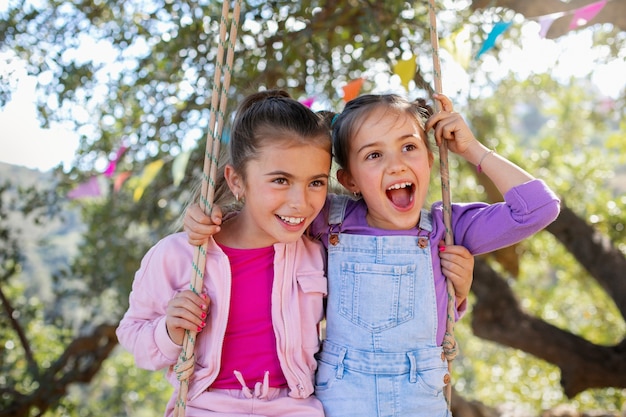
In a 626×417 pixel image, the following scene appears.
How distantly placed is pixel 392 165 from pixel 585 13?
1672 millimetres

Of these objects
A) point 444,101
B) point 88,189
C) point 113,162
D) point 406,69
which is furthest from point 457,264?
point 88,189

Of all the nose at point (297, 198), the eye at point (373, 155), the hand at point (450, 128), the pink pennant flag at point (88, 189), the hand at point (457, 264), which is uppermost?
the pink pennant flag at point (88, 189)

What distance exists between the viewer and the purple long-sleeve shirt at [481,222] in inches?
71.0

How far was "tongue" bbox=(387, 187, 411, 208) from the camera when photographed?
190 cm

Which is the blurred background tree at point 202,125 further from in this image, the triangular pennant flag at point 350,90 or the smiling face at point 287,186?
the smiling face at point 287,186

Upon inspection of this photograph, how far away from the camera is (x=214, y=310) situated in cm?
186

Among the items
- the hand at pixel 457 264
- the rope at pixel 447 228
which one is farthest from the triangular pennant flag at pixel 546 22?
the hand at pixel 457 264

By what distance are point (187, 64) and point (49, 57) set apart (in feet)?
2.42

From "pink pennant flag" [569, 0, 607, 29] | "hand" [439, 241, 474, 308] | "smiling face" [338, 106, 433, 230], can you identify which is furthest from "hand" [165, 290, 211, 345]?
"pink pennant flag" [569, 0, 607, 29]

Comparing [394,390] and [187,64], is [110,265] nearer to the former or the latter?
[187,64]

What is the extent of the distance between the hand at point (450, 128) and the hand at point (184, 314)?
75 cm

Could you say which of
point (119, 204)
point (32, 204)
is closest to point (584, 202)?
point (119, 204)

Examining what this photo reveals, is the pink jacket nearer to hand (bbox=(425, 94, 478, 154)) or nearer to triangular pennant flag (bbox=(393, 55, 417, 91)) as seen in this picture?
hand (bbox=(425, 94, 478, 154))

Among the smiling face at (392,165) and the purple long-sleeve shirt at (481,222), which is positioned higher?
the smiling face at (392,165)
